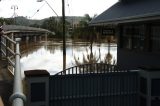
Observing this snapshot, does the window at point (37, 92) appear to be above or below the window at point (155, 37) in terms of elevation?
below

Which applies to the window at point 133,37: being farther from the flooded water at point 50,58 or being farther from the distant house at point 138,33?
the flooded water at point 50,58

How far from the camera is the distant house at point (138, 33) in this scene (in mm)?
11430

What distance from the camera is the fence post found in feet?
28.5

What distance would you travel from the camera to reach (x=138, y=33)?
14180 millimetres

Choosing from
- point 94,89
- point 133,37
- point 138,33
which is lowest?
point 94,89

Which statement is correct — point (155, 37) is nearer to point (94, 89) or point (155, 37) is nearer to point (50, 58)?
point (94, 89)

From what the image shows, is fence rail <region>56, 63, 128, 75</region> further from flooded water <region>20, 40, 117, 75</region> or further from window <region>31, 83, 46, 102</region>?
flooded water <region>20, 40, 117, 75</region>

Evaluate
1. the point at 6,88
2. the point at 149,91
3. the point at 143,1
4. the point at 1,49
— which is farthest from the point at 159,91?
the point at 1,49

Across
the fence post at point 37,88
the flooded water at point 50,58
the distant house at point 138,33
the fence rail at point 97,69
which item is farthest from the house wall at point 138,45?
the flooded water at point 50,58

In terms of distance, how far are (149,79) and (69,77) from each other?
198 centimetres

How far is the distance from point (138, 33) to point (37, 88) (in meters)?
6.45

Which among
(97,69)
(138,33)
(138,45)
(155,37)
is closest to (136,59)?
(138,45)

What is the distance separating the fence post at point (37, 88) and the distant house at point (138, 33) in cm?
304

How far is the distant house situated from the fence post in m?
3.04
